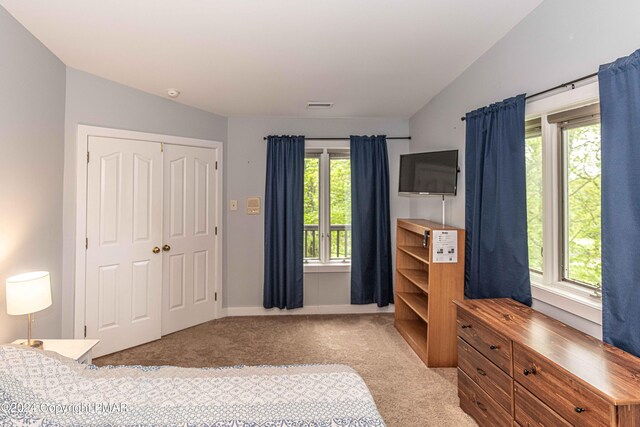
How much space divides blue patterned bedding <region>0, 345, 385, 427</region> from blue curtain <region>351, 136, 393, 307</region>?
2.77m

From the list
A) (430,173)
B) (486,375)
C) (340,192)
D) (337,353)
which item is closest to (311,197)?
(340,192)

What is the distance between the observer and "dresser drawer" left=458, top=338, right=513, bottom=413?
5.79ft

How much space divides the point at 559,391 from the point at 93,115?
3.85 metres

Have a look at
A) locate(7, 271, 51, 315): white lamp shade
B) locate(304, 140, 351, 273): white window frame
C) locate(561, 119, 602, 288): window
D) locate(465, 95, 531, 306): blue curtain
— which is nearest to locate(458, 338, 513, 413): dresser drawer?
locate(465, 95, 531, 306): blue curtain

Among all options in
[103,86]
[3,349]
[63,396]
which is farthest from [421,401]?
[103,86]

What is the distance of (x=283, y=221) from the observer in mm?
4215

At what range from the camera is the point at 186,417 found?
127 cm

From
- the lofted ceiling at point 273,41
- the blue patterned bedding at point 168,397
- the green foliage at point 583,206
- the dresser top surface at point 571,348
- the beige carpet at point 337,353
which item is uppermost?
the lofted ceiling at point 273,41

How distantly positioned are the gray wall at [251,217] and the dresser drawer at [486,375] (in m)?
2.29

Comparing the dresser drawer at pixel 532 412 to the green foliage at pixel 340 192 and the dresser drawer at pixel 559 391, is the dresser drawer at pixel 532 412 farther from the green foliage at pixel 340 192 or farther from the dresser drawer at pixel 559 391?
the green foliage at pixel 340 192

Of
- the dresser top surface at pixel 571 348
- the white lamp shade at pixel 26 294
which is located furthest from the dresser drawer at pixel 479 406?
the white lamp shade at pixel 26 294

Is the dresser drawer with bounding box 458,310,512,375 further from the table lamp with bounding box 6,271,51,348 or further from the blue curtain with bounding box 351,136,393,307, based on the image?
the table lamp with bounding box 6,271,51,348

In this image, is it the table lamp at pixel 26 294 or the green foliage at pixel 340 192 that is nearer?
the table lamp at pixel 26 294

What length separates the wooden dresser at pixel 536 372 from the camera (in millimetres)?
1223
